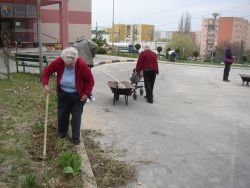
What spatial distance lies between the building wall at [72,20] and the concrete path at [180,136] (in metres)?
19.3

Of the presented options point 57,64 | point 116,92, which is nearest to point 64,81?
point 57,64

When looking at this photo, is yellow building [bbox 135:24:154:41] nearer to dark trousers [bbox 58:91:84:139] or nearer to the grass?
the grass

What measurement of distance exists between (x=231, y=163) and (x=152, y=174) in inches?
56.0

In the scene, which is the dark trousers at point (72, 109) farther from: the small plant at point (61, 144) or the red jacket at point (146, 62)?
the red jacket at point (146, 62)

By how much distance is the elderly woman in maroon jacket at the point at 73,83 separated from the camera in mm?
5477

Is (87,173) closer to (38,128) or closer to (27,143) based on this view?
(27,143)

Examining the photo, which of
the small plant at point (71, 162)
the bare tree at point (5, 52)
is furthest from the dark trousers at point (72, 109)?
the bare tree at point (5, 52)

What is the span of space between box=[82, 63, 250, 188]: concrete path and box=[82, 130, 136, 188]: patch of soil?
16 cm

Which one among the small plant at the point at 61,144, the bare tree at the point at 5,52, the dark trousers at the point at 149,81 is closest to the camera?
the small plant at the point at 61,144

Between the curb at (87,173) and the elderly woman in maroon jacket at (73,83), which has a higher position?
the elderly woman in maroon jacket at (73,83)

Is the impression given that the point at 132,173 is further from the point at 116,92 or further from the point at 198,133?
the point at 116,92

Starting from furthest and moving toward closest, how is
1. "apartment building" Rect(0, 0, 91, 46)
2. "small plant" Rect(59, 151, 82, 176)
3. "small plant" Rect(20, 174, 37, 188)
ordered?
"apartment building" Rect(0, 0, 91, 46) → "small plant" Rect(59, 151, 82, 176) → "small plant" Rect(20, 174, 37, 188)

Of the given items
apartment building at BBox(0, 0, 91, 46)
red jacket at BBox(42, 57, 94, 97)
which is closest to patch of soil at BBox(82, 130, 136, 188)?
red jacket at BBox(42, 57, 94, 97)

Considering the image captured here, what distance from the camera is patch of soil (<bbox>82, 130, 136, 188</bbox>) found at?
181 inches
